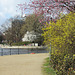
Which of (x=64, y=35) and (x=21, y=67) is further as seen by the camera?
(x=21, y=67)

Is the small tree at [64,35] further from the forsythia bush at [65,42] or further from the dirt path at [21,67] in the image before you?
the dirt path at [21,67]

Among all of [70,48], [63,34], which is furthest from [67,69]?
[63,34]

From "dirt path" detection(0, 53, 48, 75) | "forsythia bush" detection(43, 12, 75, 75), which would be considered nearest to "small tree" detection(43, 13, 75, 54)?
"forsythia bush" detection(43, 12, 75, 75)

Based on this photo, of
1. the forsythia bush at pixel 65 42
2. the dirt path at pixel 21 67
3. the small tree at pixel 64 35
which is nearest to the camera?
the forsythia bush at pixel 65 42

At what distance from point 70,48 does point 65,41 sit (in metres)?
0.48

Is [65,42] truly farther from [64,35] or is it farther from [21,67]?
[21,67]

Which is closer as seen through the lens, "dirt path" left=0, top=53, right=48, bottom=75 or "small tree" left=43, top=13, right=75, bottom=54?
"small tree" left=43, top=13, right=75, bottom=54

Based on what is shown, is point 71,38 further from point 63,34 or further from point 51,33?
point 51,33

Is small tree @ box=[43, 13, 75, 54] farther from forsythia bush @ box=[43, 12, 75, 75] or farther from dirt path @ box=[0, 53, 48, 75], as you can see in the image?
dirt path @ box=[0, 53, 48, 75]

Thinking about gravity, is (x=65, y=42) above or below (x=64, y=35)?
below

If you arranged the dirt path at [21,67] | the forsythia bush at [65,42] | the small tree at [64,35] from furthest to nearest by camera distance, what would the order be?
the dirt path at [21,67]
the small tree at [64,35]
the forsythia bush at [65,42]

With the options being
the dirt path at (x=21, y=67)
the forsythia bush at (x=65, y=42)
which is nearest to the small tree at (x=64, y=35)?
the forsythia bush at (x=65, y=42)

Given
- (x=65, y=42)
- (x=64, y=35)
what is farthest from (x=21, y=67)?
(x=64, y=35)

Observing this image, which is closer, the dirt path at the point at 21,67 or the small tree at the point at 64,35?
the small tree at the point at 64,35
